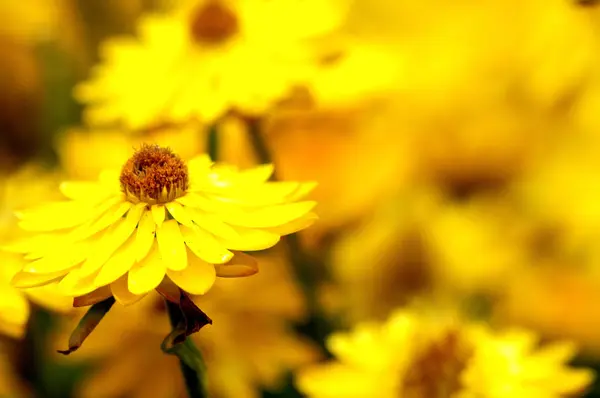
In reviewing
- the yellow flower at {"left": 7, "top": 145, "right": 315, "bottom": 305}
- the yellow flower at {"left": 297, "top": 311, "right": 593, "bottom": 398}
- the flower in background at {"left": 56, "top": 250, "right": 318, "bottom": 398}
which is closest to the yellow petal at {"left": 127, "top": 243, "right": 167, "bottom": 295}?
the yellow flower at {"left": 7, "top": 145, "right": 315, "bottom": 305}

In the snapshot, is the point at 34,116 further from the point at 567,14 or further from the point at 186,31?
the point at 567,14

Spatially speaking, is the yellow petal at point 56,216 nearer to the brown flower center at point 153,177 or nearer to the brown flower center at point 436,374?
the brown flower center at point 153,177

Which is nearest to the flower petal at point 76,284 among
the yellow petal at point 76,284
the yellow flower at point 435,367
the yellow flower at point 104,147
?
the yellow petal at point 76,284

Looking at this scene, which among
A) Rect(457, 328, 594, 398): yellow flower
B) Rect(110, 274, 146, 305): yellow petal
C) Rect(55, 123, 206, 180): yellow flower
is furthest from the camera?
Rect(55, 123, 206, 180): yellow flower

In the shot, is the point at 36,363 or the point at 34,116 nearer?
the point at 36,363

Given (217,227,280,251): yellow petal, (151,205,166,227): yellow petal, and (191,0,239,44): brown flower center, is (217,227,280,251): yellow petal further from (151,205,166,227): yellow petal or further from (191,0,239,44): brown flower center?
(191,0,239,44): brown flower center

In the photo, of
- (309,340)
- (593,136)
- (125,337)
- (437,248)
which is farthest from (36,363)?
(593,136)

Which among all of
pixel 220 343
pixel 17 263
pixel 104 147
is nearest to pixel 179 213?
pixel 17 263
